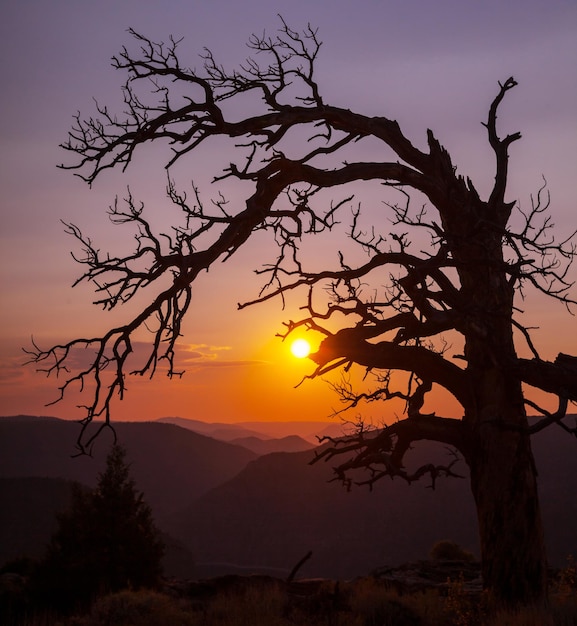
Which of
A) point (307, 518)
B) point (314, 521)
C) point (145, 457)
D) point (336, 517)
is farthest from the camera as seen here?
point (145, 457)

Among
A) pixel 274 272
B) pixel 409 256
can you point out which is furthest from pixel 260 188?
pixel 409 256

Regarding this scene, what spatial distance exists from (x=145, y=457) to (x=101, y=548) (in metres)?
133

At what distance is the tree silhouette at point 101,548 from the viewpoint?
2141 cm

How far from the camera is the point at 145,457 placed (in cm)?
15262

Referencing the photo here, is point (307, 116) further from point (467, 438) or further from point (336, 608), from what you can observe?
point (336, 608)

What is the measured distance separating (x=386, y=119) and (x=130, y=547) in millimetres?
18174

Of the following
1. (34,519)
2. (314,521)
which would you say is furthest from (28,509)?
(314,521)

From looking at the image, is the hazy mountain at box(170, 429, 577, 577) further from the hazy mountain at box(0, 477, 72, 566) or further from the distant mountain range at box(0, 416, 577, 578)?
the hazy mountain at box(0, 477, 72, 566)

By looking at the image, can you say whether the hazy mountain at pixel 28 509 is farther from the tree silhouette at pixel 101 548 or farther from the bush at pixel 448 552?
the bush at pixel 448 552

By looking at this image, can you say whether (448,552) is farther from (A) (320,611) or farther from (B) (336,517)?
(B) (336,517)

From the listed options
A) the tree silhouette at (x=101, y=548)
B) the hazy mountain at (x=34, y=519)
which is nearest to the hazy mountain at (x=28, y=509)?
the hazy mountain at (x=34, y=519)

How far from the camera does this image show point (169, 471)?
487 feet

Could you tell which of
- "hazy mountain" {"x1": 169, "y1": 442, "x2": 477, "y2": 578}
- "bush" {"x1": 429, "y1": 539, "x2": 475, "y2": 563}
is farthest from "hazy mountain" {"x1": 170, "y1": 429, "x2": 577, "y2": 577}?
"bush" {"x1": 429, "y1": 539, "x2": 475, "y2": 563}

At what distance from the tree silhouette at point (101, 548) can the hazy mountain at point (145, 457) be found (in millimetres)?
102335
